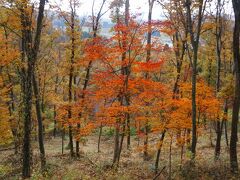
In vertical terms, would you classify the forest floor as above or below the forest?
below

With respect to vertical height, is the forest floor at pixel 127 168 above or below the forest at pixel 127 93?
below

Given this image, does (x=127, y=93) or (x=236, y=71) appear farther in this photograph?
(x=127, y=93)

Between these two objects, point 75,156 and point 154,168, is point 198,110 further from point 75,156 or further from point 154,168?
point 75,156

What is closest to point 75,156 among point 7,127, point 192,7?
point 7,127

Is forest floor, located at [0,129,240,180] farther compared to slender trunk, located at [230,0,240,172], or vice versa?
forest floor, located at [0,129,240,180]

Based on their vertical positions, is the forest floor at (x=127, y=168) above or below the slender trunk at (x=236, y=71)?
below

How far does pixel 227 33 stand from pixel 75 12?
12407 millimetres

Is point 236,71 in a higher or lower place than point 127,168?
higher

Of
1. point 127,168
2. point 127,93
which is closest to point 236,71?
point 127,93

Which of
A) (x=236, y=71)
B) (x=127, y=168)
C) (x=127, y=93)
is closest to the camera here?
(x=236, y=71)

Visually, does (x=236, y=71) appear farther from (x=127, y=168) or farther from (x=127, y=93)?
(x=127, y=168)

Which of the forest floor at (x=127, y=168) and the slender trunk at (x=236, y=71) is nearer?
the slender trunk at (x=236, y=71)

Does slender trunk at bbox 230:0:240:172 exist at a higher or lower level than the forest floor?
higher

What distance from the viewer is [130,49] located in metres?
17.6
